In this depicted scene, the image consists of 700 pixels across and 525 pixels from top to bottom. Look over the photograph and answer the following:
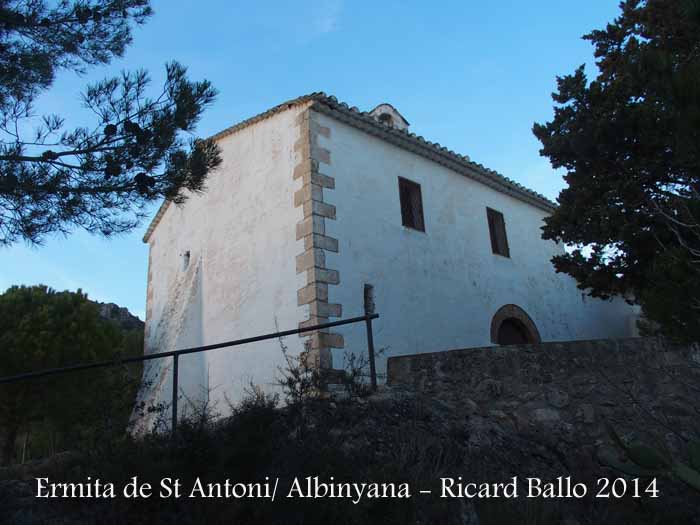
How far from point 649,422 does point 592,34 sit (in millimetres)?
5957

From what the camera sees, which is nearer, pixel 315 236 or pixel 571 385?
pixel 571 385

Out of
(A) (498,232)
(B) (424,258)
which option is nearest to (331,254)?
(B) (424,258)

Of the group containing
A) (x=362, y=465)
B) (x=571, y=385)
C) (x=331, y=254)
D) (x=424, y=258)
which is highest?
(x=424, y=258)

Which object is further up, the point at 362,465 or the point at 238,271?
the point at 238,271

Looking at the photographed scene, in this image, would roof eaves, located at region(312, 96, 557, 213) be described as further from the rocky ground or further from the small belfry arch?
the rocky ground

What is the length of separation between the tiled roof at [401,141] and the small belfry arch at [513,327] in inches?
105

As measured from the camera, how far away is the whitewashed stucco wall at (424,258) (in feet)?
28.1

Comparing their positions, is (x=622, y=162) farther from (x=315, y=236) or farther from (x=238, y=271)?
(x=238, y=271)

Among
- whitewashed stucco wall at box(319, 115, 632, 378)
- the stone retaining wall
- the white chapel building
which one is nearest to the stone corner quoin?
the white chapel building

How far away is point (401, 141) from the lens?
10148 mm

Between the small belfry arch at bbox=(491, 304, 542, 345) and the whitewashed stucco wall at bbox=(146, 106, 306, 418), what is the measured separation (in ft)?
14.0

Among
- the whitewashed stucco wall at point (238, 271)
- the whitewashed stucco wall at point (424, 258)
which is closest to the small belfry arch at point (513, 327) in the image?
the whitewashed stucco wall at point (424, 258)

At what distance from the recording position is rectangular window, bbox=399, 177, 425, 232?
9.94 m

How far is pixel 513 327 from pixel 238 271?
5.46 m
